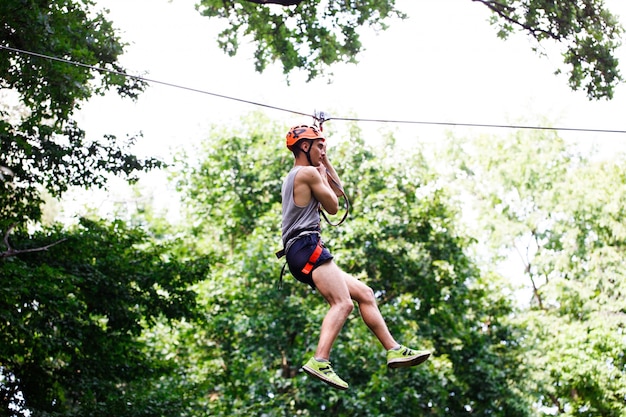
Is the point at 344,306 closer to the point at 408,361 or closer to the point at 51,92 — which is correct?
the point at 408,361

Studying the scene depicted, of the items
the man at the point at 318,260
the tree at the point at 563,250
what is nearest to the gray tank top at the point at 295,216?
the man at the point at 318,260

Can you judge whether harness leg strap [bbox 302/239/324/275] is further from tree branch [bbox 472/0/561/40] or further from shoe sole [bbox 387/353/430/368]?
tree branch [bbox 472/0/561/40]

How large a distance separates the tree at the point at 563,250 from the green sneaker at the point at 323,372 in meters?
16.4

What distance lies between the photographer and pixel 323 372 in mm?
4562

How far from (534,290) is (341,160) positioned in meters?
10.6

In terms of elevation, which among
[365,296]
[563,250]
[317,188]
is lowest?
[365,296]

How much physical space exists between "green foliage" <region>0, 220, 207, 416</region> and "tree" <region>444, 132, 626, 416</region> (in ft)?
38.7

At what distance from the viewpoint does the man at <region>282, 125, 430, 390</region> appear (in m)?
4.67

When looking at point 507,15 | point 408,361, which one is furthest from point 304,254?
point 507,15

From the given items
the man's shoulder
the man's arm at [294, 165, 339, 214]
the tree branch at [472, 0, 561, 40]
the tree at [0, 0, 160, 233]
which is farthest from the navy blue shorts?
the tree branch at [472, 0, 561, 40]

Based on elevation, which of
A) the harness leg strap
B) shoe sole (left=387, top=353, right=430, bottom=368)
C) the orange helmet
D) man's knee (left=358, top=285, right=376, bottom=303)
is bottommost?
shoe sole (left=387, top=353, right=430, bottom=368)

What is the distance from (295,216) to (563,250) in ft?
65.8

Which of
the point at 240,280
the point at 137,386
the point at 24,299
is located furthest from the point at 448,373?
the point at 24,299

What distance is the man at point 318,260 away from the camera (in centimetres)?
467
